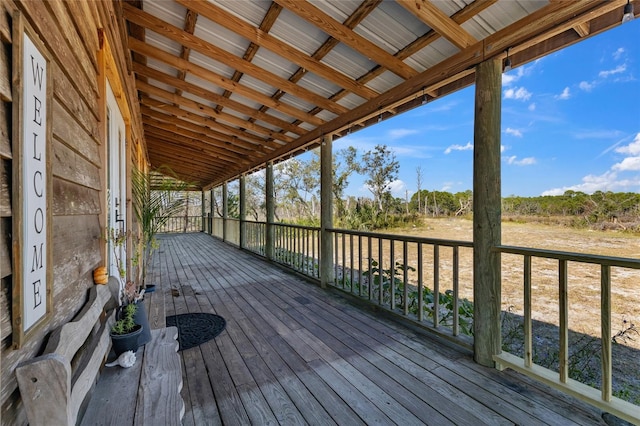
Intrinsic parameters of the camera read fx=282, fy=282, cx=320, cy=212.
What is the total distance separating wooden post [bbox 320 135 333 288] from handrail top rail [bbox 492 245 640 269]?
94.4 inches

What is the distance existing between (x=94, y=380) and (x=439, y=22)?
113 inches

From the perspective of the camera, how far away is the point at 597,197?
5285mm

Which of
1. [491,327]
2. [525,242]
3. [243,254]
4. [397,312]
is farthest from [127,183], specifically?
[525,242]

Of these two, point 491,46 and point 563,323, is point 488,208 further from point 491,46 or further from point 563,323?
point 491,46

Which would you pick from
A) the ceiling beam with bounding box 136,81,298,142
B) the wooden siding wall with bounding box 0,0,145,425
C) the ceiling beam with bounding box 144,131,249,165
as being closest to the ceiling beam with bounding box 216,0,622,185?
the ceiling beam with bounding box 136,81,298,142

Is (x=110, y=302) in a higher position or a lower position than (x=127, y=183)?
lower

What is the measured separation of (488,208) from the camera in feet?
7.02

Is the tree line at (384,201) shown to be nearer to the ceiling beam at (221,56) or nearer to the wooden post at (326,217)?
the wooden post at (326,217)

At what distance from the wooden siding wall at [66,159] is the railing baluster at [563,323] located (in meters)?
2.56

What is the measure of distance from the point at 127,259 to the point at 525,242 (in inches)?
241

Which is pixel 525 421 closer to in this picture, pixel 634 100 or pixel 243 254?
pixel 243 254

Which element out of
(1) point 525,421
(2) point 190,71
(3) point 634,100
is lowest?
(1) point 525,421

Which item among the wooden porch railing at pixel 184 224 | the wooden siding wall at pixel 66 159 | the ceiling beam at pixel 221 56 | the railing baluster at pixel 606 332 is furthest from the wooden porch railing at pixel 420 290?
the wooden porch railing at pixel 184 224

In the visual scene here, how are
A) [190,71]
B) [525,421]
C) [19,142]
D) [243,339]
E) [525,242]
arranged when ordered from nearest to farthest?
[19,142] → [525,421] → [243,339] → [190,71] → [525,242]
